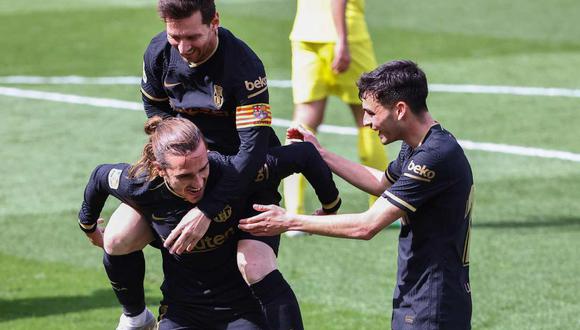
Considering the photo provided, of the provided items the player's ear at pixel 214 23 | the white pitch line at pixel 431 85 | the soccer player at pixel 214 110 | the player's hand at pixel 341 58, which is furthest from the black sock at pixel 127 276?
the white pitch line at pixel 431 85

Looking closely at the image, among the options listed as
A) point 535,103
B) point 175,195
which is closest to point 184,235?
point 175,195

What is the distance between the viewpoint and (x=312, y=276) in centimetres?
831

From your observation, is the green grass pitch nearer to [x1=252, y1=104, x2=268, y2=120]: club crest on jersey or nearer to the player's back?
the player's back

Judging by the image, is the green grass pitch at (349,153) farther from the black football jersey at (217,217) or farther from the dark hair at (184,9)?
the dark hair at (184,9)

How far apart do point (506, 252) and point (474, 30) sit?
36.8 ft

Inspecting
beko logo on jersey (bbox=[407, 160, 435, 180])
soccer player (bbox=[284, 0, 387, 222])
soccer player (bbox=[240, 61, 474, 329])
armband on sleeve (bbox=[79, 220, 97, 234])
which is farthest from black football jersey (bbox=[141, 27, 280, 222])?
soccer player (bbox=[284, 0, 387, 222])

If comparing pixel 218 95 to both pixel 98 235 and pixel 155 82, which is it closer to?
pixel 155 82

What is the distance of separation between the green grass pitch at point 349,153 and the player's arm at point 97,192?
4.45 ft

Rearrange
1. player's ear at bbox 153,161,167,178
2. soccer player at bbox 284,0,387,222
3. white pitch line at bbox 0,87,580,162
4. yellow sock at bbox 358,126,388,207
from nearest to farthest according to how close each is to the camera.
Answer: player's ear at bbox 153,161,167,178
soccer player at bbox 284,0,387,222
yellow sock at bbox 358,126,388,207
white pitch line at bbox 0,87,580,162

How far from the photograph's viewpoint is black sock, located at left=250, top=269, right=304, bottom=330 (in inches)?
227

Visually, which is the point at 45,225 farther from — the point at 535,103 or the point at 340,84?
the point at 535,103

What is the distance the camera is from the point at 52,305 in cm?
777

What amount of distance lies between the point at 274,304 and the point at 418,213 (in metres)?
0.87

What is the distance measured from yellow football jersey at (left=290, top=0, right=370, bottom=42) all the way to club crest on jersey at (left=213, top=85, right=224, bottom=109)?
3.45 metres
